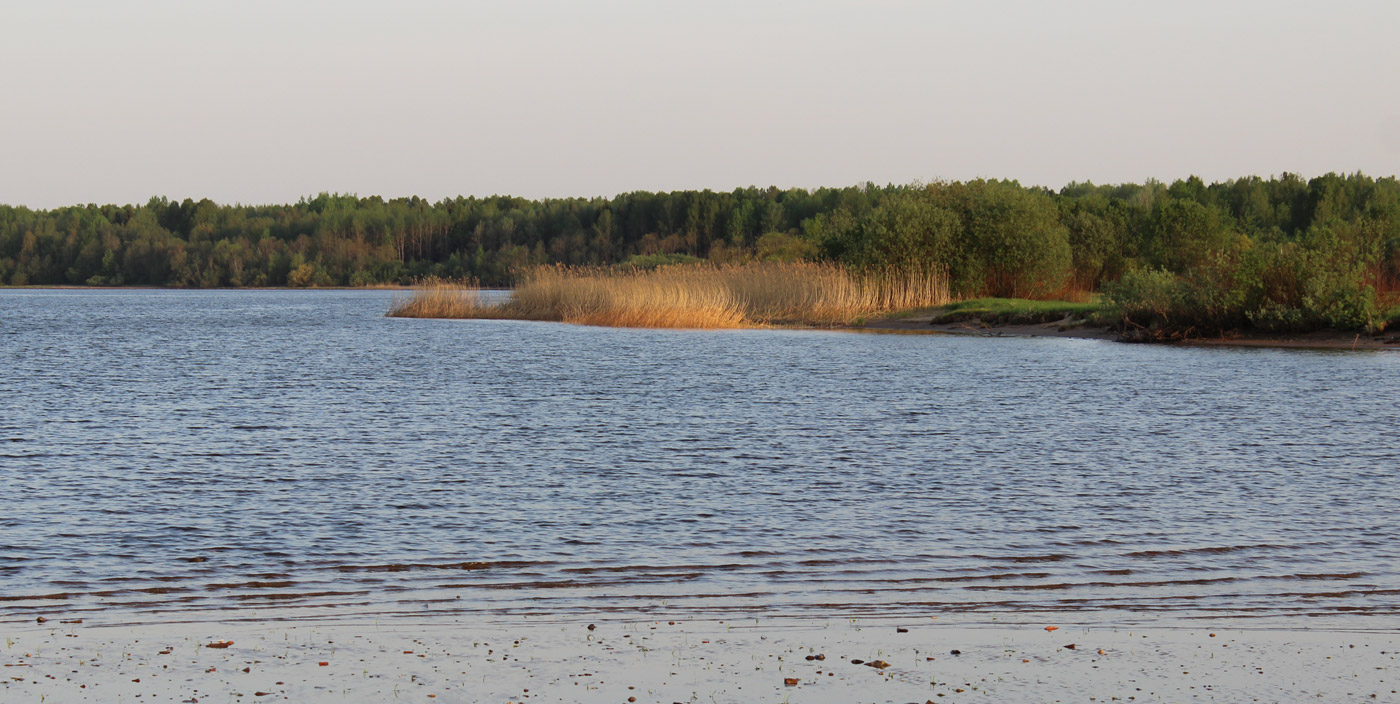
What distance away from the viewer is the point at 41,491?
1240cm

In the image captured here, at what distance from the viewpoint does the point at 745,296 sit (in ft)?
171

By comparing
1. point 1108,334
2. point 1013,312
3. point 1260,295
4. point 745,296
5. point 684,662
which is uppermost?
point 1260,295

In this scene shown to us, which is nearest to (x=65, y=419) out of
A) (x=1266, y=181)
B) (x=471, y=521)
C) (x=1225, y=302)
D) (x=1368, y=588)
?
(x=471, y=521)

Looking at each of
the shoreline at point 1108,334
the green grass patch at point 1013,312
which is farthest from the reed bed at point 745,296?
the green grass patch at point 1013,312

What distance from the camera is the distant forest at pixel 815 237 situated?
43.5m

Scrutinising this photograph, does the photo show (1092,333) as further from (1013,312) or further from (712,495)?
(712,495)

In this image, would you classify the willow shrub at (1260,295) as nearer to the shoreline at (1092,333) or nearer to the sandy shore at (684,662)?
the shoreline at (1092,333)

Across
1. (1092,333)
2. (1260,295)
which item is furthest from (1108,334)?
(1260,295)

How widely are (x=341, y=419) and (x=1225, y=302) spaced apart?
91.6ft

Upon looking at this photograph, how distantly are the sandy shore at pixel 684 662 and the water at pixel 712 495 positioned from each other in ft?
1.63

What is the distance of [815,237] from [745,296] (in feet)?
60.2

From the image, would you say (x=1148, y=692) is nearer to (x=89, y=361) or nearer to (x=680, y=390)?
(x=680, y=390)

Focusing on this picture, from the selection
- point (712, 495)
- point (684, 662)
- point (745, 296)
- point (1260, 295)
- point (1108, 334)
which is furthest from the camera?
point (745, 296)

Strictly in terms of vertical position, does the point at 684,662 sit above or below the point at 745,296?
below
